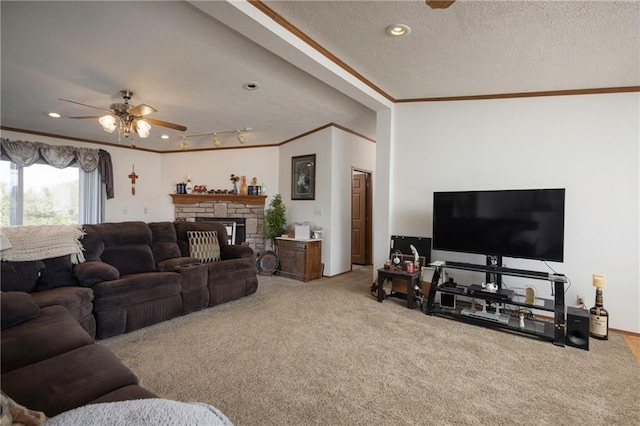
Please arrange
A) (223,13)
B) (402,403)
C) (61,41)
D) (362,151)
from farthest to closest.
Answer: (362,151) < (61,41) < (223,13) < (402,403)

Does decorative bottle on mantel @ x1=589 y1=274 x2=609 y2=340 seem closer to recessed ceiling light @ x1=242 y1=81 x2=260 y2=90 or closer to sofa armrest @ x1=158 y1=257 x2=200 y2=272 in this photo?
recessed ceiling light @ x1=242 y1=81 x2=260 y2=90

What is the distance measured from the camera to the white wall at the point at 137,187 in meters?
6.21

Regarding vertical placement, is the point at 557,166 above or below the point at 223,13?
below

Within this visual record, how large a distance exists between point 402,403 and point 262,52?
3143 mm

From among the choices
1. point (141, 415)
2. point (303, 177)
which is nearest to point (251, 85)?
point (303, 177)

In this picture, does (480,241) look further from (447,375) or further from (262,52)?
(262,52)

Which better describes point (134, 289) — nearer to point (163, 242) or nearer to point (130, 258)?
point (130, 258)

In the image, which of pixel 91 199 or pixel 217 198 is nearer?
pixel 91 199

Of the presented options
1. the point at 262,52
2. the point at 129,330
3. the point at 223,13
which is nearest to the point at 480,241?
the point at 262,52

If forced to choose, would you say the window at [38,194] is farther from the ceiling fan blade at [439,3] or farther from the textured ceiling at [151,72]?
the ceiling fan blade at [439,3]

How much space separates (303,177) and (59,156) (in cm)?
416

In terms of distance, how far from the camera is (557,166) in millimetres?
3475

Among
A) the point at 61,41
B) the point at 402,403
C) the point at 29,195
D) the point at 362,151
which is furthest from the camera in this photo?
the point at 362,151

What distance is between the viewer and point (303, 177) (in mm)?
5820
